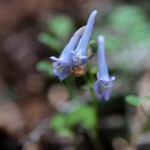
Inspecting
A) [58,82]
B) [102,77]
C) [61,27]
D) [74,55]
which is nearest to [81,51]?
[74,55]

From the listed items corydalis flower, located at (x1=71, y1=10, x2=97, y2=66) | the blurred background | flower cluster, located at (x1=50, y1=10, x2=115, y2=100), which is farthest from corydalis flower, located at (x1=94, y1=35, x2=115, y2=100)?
the blurred background

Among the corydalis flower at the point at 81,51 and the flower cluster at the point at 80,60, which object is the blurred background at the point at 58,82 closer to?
the flower cluster at the point at 80,60

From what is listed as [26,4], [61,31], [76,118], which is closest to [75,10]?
[26,4]

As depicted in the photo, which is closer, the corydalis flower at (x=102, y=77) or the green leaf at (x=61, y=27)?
the corydalis flower at (x=102, y=77)

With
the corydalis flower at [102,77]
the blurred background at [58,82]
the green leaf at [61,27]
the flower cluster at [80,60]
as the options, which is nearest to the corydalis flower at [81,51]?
the flower cluster at [80,60]

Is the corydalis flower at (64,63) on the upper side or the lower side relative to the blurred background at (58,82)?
lower

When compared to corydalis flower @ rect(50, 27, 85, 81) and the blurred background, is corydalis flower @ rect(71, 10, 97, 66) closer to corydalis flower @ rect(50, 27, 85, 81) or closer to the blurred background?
corydalis flower @ rect(50, 27, 85, 81)

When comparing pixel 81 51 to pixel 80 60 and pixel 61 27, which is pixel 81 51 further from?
pixel 61 27
